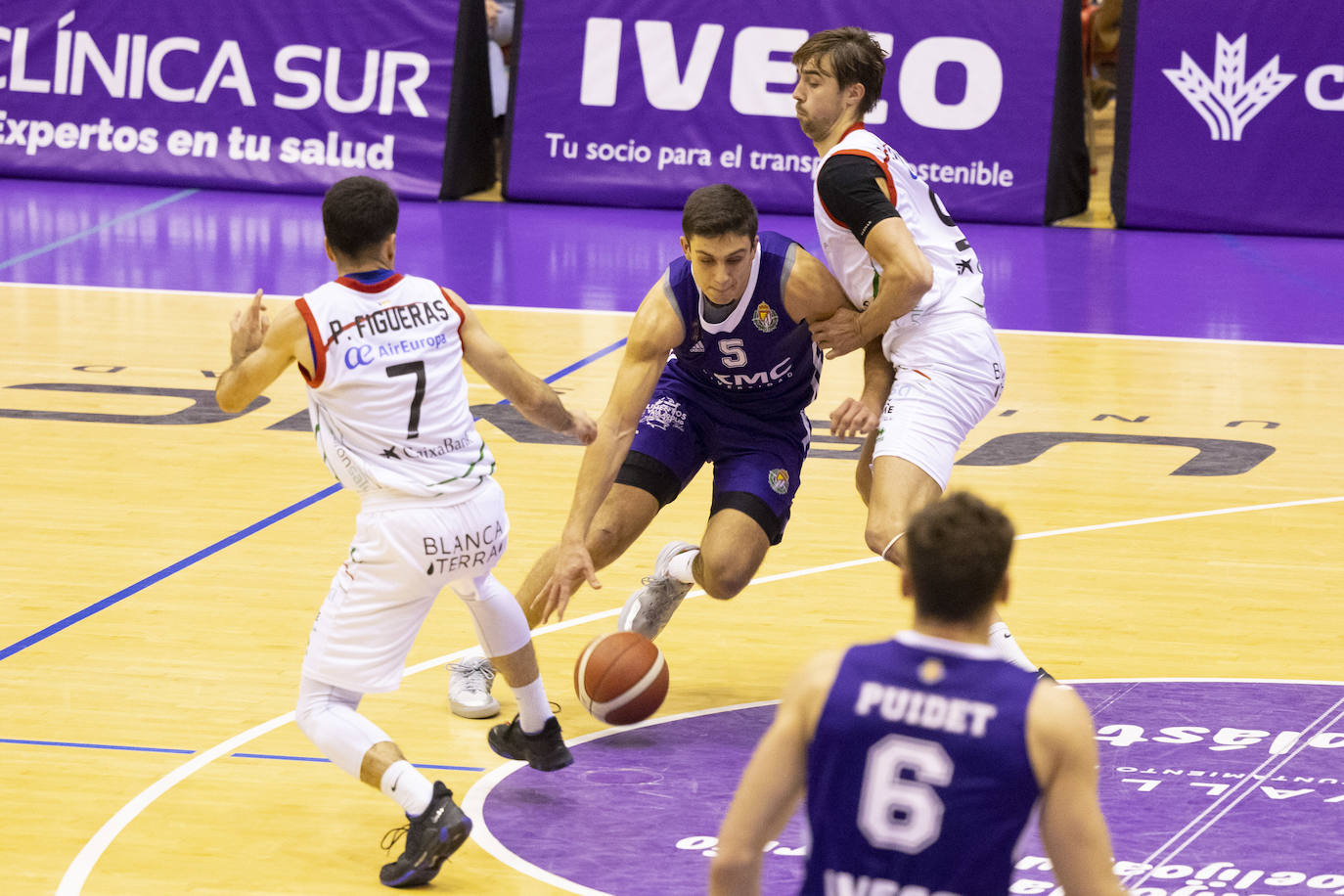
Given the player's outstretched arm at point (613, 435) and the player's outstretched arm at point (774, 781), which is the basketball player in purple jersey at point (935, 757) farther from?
the player's outstretched arm at point (613, 435)

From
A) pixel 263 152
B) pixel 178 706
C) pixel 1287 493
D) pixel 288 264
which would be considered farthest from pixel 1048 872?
pixel 263 152

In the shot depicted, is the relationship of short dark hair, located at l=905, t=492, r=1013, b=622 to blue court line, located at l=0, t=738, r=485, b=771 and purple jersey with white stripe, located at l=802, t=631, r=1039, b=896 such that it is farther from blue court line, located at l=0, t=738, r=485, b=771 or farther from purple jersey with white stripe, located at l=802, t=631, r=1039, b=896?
blue court line, located at l=0, t=738, r=485, b=771

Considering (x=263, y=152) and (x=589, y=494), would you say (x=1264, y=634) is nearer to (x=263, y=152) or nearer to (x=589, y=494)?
(x=589, y=494)

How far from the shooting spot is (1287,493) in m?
8.80

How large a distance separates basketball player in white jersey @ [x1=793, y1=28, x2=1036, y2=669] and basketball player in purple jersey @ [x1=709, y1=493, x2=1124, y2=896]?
290cm

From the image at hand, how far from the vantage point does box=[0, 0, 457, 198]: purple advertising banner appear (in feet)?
53.5

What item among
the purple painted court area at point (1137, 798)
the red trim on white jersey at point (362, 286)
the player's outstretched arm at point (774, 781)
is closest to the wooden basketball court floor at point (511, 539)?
the purple painted court area at point (1137, 798)

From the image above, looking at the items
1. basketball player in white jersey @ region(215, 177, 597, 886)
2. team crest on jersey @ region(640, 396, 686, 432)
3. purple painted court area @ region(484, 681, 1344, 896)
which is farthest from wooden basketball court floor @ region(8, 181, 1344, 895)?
team crest on jersey @ region(640, 396, 686, 432)

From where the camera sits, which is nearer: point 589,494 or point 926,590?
point 926,590

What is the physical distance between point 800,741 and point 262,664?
4.00 metres

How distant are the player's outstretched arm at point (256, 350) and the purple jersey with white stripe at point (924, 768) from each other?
2432 mm

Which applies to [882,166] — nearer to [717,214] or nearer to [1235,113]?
[717,214]

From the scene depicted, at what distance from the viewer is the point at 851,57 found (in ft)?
20.1

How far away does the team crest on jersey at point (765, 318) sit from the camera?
20.4 feet
